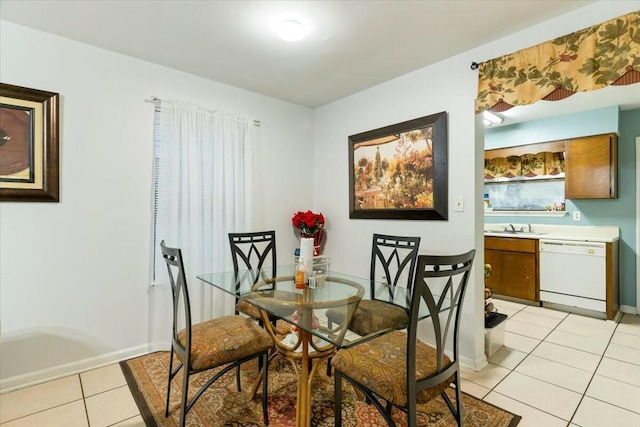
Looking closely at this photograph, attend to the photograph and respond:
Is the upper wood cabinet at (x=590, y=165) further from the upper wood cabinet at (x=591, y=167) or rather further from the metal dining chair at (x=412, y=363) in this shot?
the metal dining chair at (x=412, y=363)

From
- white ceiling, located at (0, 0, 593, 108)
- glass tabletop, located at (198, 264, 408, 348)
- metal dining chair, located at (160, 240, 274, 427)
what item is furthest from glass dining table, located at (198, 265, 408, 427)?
white ceiling, located at (0, 0, 593, 108)

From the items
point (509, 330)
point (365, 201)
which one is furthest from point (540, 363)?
point (365, 201)

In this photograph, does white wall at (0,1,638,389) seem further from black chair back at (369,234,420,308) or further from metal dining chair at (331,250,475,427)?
metal dining chair at (331,250,475,427)

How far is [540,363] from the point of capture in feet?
8.07

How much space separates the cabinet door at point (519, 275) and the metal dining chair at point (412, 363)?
3084mm

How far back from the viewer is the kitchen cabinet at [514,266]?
389 cm

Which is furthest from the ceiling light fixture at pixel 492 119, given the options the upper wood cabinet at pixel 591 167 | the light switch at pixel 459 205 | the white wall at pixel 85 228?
the white wall at pixel 85 228

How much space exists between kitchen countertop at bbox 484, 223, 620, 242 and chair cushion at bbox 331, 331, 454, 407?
125 inches

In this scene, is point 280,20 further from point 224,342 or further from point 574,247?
point 574,247

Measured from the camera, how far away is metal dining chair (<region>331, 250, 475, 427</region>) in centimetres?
128

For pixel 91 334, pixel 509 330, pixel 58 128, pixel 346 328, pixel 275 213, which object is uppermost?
pixel 58 128

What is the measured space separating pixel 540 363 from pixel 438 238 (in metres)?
1.26

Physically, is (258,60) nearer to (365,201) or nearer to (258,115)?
(258,115)

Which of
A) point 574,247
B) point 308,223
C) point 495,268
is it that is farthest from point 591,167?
point 308,223
